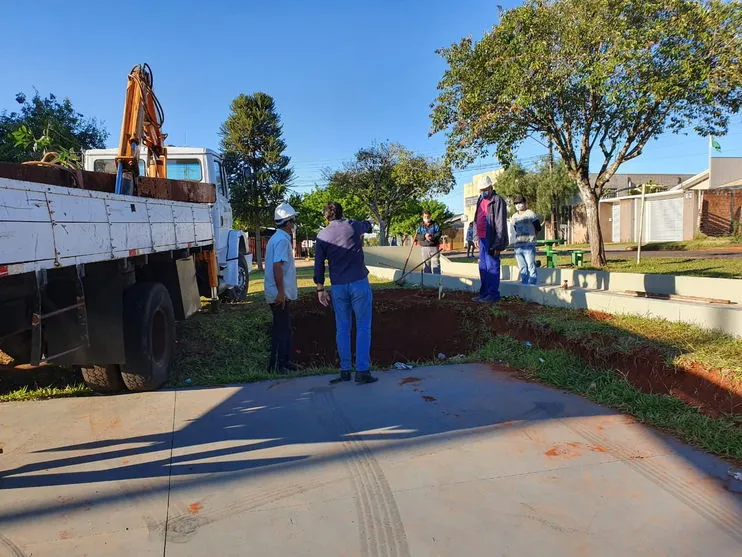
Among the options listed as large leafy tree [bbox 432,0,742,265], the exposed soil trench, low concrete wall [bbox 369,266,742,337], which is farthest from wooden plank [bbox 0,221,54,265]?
large leafy tree [bbox 432,0,742,265]

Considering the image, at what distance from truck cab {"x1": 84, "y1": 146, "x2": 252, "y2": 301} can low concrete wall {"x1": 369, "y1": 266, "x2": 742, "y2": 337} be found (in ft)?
14.9

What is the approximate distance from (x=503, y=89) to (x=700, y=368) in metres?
9.66

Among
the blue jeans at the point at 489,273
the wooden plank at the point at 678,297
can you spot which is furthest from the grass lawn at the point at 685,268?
the blue jeans at the point at 489,273

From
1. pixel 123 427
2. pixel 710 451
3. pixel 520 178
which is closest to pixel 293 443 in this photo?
pixel 123 427

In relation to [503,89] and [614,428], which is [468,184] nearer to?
[503,89]

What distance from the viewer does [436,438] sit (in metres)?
3.85

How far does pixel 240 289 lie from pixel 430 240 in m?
4.05

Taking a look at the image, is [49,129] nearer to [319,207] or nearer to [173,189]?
[173,189]

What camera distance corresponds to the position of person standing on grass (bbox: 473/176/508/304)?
26.2ft

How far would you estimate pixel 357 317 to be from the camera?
17.8ft

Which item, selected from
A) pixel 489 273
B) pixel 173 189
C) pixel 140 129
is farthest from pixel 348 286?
pixel 140 129

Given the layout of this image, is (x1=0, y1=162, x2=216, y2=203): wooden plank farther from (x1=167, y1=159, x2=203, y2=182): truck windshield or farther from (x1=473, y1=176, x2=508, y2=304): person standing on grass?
(x1=473, y1=176, x2=508, y2=304): person standing on grass

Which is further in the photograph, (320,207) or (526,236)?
(320,207)

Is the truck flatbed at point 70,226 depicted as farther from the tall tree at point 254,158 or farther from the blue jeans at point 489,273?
the tall tree at point 254,158
